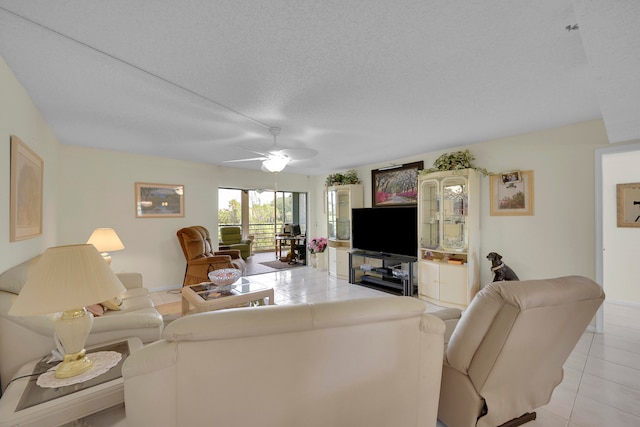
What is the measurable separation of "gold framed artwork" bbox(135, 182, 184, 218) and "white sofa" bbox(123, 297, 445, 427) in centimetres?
428

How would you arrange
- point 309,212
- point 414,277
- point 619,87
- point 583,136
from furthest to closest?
point 309,212 < point 414,277 < point 583,136 < point 619,87

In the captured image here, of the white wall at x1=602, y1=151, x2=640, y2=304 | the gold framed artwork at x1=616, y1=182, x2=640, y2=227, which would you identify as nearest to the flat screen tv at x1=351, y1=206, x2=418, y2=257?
the white wall at x1=602, y1=151, x2=640, y2=304

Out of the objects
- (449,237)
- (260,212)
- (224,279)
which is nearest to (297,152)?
(224,279)

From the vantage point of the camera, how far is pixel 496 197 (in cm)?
356

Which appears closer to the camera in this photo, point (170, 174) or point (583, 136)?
point (583, 136)

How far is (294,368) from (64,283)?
1108mm

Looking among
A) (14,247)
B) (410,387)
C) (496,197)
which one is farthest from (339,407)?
(496,197)

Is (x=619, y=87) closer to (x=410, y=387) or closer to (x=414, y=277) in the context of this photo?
(x=410, y=387)

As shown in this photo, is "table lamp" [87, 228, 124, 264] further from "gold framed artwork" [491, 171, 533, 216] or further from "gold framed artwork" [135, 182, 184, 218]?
"gold framed artwork" [491, 171, 533, 216]

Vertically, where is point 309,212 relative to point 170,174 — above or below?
below

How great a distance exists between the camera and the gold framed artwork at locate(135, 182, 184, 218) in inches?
172

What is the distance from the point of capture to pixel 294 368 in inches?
40.8

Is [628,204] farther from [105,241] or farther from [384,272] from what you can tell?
[105,241]

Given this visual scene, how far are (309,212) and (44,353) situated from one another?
5379 mm
